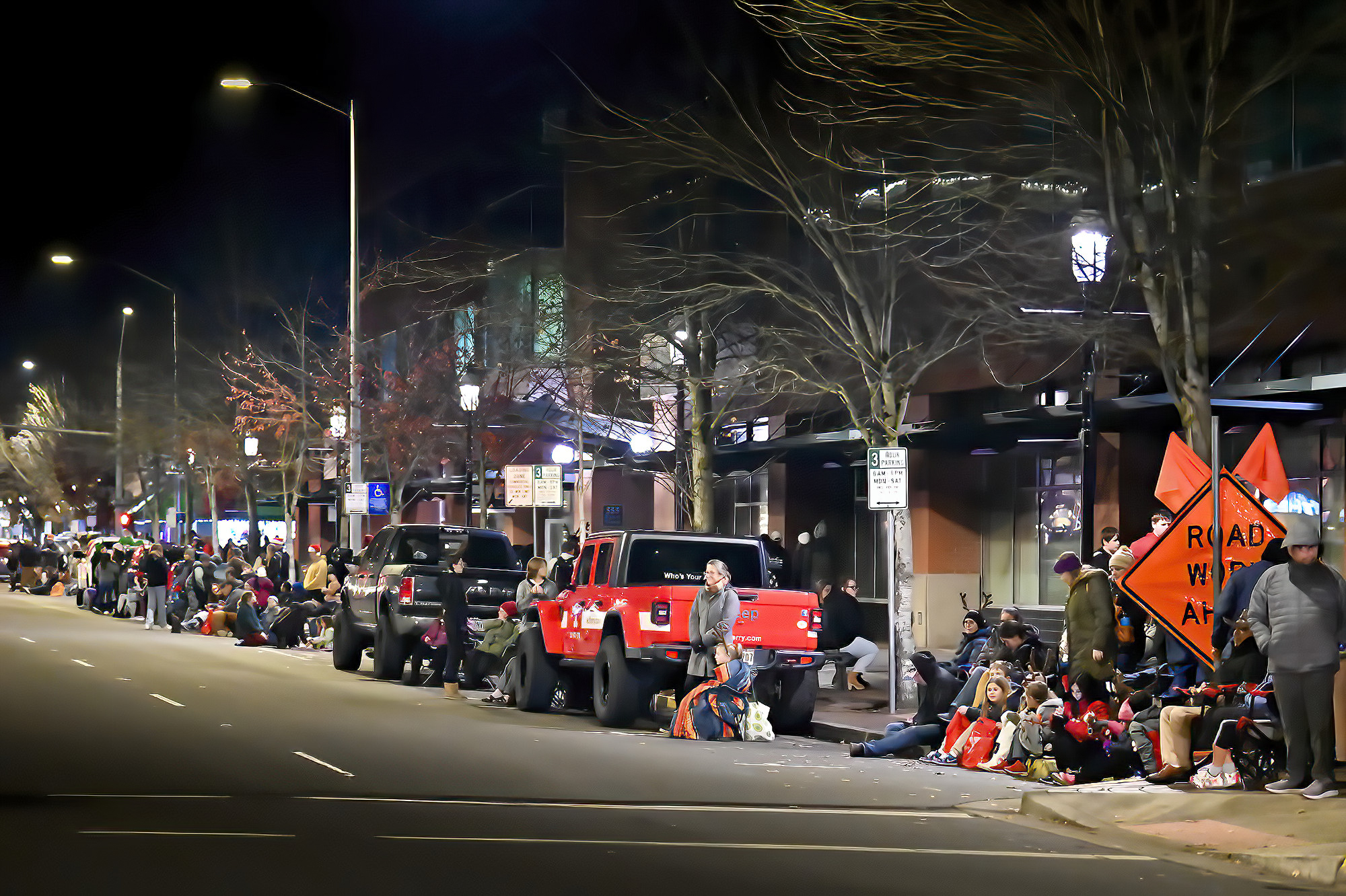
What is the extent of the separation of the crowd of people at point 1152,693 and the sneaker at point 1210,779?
1 cm

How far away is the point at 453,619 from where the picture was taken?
2222 cm

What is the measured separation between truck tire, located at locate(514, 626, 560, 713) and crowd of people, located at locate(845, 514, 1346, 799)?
471 cm

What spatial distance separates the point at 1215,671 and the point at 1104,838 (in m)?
3.53

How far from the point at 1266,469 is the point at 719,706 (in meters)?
5.76

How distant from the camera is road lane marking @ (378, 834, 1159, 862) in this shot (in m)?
9.89

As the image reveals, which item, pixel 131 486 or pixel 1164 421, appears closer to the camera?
pixel 1164 421

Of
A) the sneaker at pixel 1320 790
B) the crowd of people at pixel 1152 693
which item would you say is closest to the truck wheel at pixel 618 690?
the crowd of people at pixel 1152 693

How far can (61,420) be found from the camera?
3415 inches

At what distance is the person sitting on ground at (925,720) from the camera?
1518 centimetres

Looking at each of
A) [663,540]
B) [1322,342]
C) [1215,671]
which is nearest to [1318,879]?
[1215,671]

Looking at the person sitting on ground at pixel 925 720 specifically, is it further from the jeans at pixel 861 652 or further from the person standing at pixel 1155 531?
the jeans at pixel 861 652

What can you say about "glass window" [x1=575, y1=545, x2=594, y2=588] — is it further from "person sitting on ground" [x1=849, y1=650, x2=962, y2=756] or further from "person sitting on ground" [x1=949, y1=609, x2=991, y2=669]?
"person sitting on ground" [x1=849, y1=650, x2=962, y2=756]

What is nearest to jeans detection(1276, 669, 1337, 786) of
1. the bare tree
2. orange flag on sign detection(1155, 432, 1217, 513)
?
orange flag on sign detection(1155, 432, 1217, 513)

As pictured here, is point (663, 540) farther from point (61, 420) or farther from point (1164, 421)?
point (61, 420)
